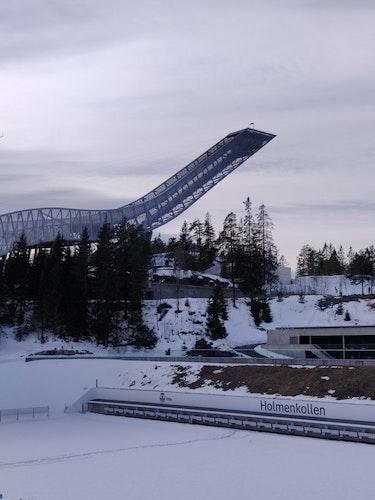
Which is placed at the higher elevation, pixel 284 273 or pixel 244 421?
pixel 284 273

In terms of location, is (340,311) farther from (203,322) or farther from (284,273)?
(284,273)

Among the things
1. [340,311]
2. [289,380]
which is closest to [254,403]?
[289,380]

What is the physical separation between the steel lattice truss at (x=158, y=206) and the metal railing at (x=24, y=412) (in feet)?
129

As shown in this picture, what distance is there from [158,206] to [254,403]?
54.8 metres

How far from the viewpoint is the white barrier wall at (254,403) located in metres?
34.2

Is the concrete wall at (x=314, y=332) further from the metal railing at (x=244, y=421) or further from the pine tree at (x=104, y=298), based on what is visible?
the metal railing at (x=244, y=421)

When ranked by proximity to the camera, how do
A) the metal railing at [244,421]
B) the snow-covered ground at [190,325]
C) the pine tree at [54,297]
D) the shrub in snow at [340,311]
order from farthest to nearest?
the shrub in snow at [340,311]
the snow-covered ground at [190,325]
the pine tree at [54,297]
the metal railing at [244,421]

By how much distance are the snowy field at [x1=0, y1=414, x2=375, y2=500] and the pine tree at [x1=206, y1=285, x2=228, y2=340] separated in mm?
29576

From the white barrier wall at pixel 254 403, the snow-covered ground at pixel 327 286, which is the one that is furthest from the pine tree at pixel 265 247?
the white barrier wall at pixel 254 403

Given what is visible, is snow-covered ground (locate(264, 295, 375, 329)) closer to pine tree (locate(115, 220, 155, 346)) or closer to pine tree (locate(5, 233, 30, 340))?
pine tree (locate(115, 220, 155, 346))

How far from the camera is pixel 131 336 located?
2594 inches

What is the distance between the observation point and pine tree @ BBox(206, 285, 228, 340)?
67.5m

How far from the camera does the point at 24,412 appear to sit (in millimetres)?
44406

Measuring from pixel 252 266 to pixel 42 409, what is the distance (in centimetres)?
3973
